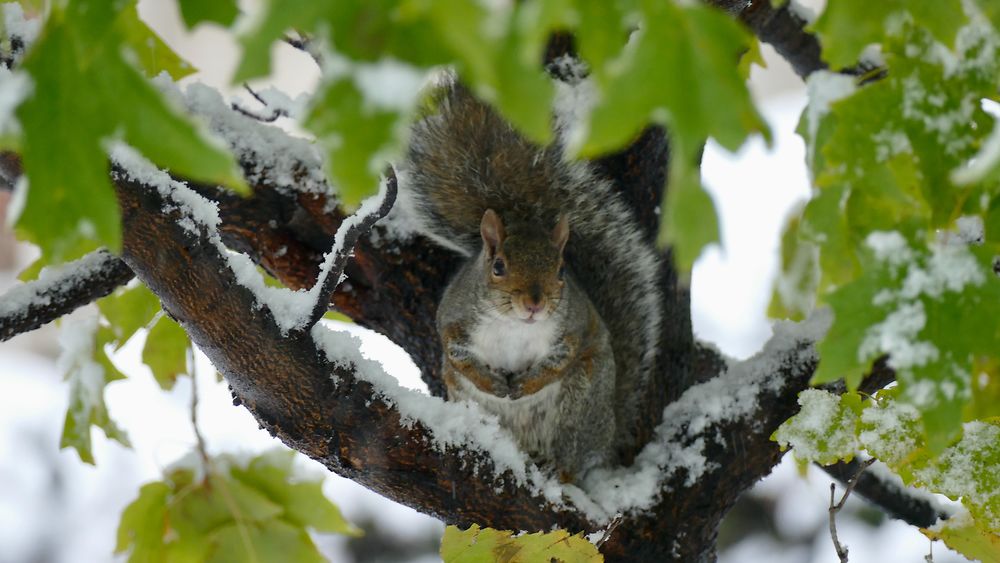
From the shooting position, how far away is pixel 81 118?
0.64m

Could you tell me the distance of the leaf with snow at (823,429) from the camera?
4.38ft

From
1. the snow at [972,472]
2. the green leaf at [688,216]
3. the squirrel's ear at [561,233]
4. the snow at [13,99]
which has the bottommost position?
the green leaf at [688,216]

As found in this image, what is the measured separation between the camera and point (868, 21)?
722 millimetres

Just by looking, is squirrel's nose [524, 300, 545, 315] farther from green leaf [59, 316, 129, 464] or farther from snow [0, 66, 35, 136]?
snow [0, 66, 35, 136]

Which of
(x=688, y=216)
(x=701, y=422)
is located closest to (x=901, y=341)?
(x=688, y=216)

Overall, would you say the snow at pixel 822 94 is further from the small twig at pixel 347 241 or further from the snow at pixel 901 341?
the small twig at pixel 347 241

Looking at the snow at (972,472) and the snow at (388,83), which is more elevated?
the snow at (972,472)

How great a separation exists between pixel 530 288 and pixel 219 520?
754 mm

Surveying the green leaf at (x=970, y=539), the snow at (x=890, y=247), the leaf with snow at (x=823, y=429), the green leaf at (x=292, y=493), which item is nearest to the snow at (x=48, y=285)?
the green leaf at (x=292, y=493)

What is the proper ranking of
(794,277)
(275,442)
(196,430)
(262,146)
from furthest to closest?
1. (275,442)
2. (794,277)
3. (262,146)
4. (196,430)

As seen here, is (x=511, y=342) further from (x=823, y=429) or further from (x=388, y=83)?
(x=388, y=83)

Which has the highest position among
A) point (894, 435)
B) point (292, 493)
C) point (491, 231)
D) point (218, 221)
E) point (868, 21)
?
point (491, 231)

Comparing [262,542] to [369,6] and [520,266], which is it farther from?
[369,6]

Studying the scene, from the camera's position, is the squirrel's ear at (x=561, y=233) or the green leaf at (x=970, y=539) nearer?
the green leaf at (x=970, y=539)
